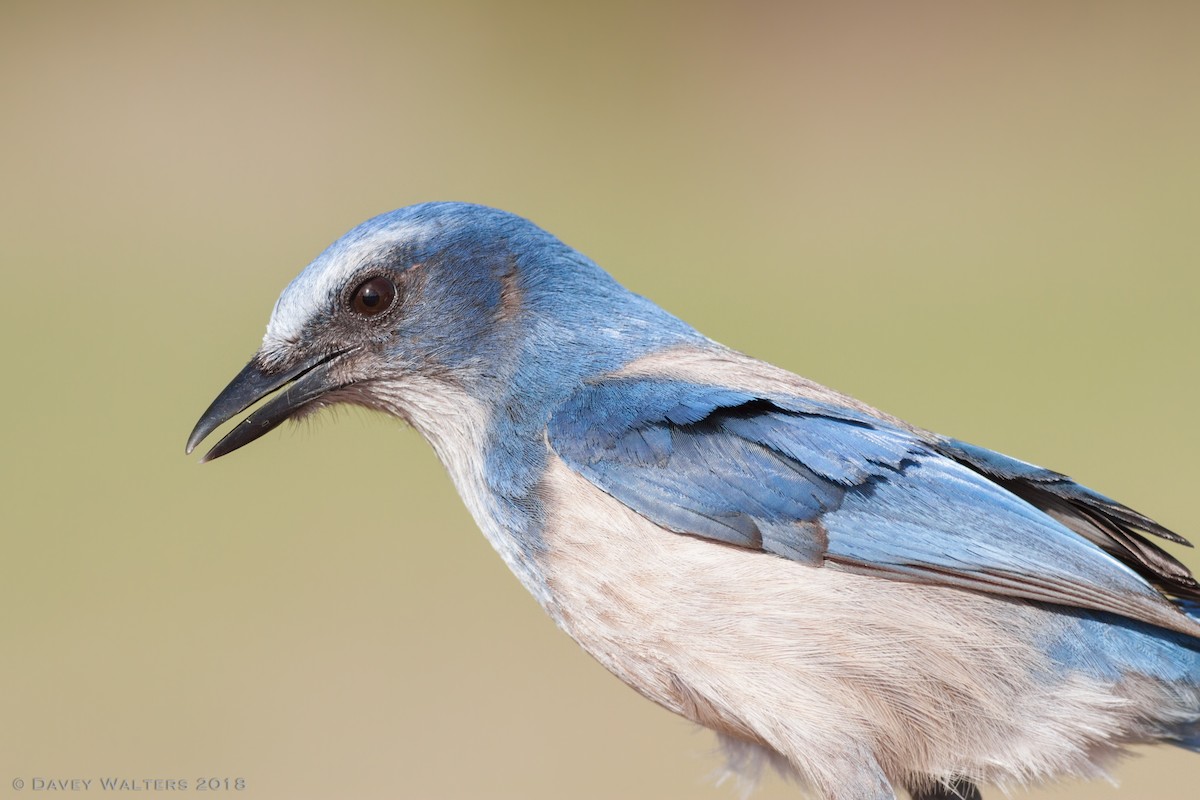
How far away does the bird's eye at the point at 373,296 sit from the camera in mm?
2885

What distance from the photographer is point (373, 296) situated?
2896 mm

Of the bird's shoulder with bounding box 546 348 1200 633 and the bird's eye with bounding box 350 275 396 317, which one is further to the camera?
the bird's eye with bounding box 350 275 396 317

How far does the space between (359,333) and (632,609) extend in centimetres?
93

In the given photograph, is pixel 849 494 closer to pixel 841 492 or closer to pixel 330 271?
pixel 841 492

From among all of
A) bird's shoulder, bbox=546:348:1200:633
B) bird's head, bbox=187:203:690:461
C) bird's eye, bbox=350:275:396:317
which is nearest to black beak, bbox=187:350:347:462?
bird's head, bbox=187:203:690:461

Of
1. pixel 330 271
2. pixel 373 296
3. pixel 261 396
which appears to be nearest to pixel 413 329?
pixel 373 296

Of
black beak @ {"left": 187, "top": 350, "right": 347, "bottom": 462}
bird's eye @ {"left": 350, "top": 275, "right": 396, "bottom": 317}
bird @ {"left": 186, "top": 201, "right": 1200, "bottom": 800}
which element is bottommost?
bird @ {"left": 186, "top": 201, "right": 1200, "bottom": 800}

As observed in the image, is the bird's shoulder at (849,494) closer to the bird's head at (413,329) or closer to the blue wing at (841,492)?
the blue wing at (841,492)

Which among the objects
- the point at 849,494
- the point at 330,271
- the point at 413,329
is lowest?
the point at 849,494

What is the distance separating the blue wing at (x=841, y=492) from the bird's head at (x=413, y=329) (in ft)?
0.68

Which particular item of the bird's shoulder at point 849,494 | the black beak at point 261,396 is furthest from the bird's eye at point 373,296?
the bird's shoulder at point 849,494

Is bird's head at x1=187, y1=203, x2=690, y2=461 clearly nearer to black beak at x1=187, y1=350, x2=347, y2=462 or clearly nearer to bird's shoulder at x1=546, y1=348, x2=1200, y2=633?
black beak at x1=187, y1=350, x2=347, y2=462

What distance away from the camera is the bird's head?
2.86m

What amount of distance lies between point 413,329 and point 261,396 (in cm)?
38
